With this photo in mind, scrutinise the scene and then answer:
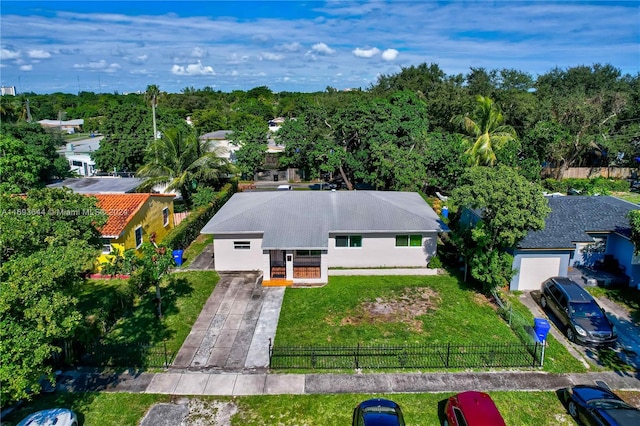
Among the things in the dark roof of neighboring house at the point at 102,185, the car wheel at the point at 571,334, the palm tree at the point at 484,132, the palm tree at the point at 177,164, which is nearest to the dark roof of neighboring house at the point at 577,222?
the car wheel at the point at 571,334

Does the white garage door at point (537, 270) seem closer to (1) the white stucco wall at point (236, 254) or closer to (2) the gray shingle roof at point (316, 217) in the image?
(2) the gray shingle roof at point (316, 217)

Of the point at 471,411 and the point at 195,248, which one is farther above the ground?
the point at 195,248

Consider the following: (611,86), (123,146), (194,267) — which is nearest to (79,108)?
(123,146)

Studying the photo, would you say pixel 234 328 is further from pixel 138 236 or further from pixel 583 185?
pixel 583 185

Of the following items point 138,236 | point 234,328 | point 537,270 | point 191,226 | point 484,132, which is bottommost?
point 234,328

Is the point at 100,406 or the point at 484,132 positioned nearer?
the point at 100,406

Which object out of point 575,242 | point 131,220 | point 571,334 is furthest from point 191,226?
point 575,242
